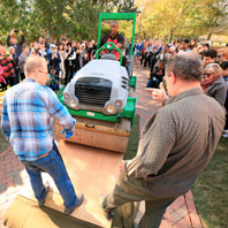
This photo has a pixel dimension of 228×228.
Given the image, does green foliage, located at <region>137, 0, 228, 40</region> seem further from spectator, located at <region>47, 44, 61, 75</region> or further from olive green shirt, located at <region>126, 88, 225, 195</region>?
olive green shirt, located at <region>126, 88, 225, 195</region>

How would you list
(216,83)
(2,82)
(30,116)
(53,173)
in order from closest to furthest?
(30,116), (53,173), (216,83), (2,82)

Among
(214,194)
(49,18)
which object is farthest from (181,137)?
(49,18)

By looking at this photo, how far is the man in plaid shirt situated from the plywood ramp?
76 centimetres

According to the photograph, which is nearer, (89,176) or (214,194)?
(214,194)

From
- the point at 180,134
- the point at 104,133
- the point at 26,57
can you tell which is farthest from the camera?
the point at 26,57

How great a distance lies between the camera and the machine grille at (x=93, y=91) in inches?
112

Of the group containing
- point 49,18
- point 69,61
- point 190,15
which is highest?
point 190,15

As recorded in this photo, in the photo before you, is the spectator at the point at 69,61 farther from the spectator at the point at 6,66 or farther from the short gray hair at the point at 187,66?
the short gray hair at the point at 187,66

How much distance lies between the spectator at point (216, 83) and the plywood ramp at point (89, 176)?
81.6 inches

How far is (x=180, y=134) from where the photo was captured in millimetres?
1068

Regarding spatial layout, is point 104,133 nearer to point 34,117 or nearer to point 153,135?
point 34,117

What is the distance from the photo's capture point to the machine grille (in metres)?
2.84

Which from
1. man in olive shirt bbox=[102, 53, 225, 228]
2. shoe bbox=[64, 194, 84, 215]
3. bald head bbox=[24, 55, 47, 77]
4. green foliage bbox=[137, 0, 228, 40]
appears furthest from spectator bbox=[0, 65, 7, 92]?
green foliage bbox=[137, 0, 228, 40]

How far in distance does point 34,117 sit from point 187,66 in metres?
1.34
